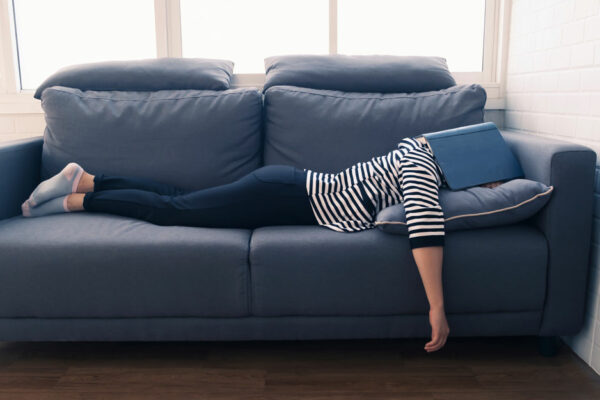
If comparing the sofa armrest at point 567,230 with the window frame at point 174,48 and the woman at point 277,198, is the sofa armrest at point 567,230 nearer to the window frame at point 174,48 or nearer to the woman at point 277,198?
the woman at point 277,198

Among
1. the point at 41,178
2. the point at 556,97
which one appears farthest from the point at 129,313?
the point at 556,97

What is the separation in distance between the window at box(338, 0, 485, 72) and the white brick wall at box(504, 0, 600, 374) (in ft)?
0.85

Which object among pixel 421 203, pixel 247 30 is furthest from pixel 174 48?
pixel 421 203

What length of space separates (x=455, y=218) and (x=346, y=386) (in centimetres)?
59

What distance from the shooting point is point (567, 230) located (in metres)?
1.52

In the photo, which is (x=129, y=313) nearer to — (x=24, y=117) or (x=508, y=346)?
(x=508, y=346)

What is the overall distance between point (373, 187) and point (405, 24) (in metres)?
1.26

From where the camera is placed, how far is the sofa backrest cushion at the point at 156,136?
6.48ft

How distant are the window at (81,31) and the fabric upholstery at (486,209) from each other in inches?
66.4

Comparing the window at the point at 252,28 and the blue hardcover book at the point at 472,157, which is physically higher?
the window at the point at 252,28

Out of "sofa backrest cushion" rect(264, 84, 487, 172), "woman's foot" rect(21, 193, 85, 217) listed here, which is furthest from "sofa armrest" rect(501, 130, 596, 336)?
"woman's foot" rect(21, 193, 85, 217)

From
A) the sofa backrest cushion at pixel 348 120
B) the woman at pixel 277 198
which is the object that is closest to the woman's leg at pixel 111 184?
the woman at pixel 277 198

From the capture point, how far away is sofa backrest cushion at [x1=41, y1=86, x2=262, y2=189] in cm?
197

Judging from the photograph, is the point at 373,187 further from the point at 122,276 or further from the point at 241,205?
the point at 122,276
